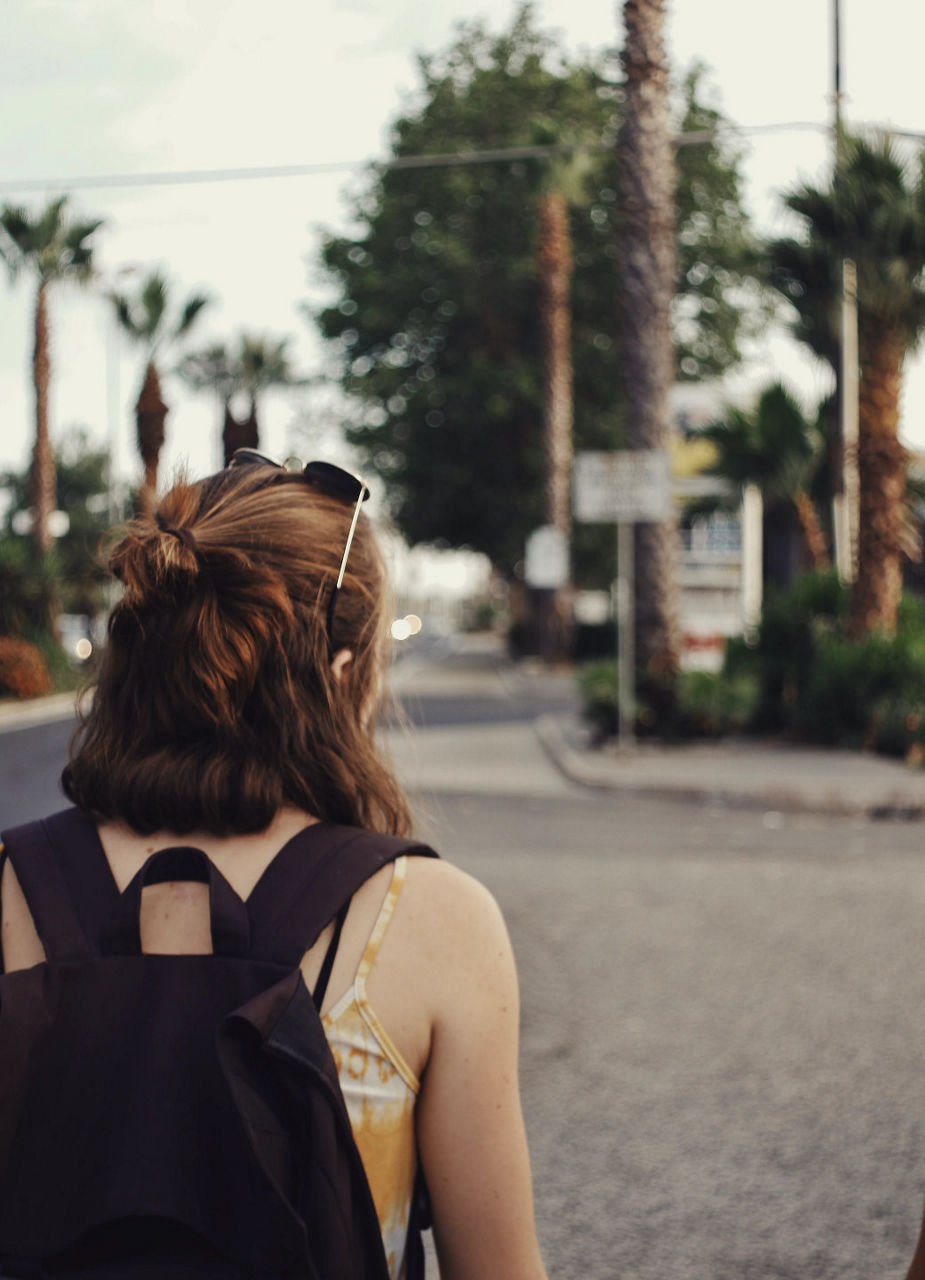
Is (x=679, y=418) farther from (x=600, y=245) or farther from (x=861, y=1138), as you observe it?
(x=861, y=1138)

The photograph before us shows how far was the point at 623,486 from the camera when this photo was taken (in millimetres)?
13906

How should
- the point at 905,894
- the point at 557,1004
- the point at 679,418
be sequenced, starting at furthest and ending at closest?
the point at 679,418
the point at 905,894
the point at 557,1004

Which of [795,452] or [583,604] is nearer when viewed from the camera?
[795,452]

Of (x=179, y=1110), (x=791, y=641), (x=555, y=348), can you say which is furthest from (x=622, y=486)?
(x=555, y=348)

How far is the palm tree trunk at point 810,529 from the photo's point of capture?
19578 mm

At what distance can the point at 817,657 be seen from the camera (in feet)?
52.3

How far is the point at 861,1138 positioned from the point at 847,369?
14789mm

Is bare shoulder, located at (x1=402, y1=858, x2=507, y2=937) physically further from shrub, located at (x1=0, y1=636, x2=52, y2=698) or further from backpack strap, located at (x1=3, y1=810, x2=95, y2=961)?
shrub, located at (x1=0, y1=636, x2=52, y2=698)

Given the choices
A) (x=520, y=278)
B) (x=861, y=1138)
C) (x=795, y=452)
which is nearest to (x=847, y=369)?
(x=795, y=452)

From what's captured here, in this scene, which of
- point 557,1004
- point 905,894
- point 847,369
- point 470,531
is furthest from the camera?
point 470,531

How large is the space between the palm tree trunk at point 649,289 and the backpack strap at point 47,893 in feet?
45.8

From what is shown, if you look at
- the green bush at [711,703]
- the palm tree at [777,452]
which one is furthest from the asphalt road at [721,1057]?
the palm tree at [777,452]

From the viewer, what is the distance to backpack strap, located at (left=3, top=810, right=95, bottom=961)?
53.4 inches

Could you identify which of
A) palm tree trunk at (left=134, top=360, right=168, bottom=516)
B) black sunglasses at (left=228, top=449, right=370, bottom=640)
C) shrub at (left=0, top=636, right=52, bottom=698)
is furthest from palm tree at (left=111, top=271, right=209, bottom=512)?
black sunglasses at (left=228, top=449, right=370, bottom=640)
